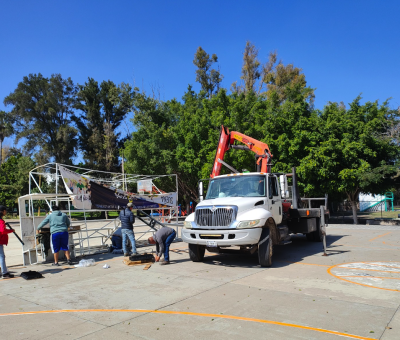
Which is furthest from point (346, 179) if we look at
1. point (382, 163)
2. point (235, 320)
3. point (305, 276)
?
point (235, 320)

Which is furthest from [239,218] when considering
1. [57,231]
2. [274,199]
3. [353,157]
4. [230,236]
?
[353,157]

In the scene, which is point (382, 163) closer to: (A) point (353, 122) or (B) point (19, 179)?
(A) point (353, 122)

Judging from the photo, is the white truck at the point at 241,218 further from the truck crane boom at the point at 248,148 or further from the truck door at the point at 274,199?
the truck crane boom at the point at 248,148

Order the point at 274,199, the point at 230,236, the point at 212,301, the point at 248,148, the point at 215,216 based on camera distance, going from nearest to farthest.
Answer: the point at 212,301
the point at 230,236
the point at 215,216
the point at 274,199
the point at 248,148

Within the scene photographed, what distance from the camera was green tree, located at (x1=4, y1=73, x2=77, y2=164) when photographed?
155 ft

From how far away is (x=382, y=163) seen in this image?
2286cm

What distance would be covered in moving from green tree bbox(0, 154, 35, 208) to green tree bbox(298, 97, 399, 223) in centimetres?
3483

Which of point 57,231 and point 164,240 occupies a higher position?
point 57,231

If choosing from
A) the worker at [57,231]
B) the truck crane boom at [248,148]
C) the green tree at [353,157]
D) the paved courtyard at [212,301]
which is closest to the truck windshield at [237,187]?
the truck crane boom at [248,148]

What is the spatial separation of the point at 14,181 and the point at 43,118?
31.5 ft

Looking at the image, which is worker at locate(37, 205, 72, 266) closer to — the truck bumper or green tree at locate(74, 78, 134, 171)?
the truck bumper

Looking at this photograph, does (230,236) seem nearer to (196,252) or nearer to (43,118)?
(196,252)

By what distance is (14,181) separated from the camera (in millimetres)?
44781

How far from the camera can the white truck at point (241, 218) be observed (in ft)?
28.6
